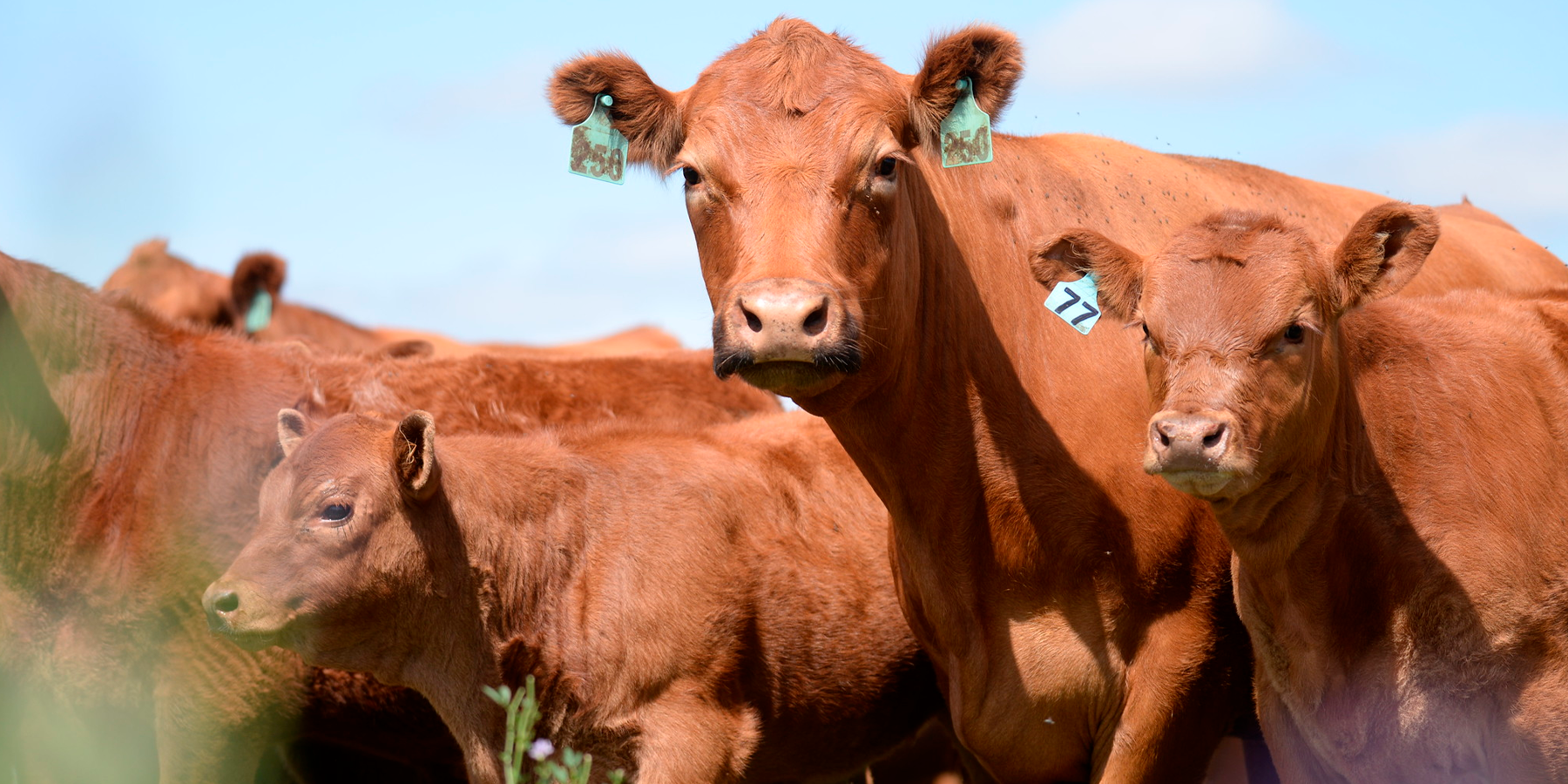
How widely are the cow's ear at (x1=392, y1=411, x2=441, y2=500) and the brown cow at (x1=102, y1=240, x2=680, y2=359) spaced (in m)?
5.26

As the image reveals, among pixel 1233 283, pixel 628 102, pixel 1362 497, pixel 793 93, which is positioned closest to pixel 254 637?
pixel 628 102

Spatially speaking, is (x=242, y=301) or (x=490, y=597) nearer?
(x=490, y=597)

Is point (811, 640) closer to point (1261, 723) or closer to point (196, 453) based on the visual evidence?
point (1261, 723)

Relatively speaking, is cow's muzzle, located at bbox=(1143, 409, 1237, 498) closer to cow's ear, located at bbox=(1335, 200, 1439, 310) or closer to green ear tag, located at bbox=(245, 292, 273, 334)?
cow's ear, located at bbox=(1335, 200, 1439, 310)

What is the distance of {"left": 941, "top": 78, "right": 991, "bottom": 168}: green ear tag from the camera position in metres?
5.18

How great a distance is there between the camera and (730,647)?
604 cm

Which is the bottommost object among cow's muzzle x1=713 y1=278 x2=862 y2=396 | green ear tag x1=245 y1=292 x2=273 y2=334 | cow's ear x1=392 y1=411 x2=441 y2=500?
cow's ear x1=392 y1=411 x2=441 y2=500

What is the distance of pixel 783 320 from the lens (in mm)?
4324

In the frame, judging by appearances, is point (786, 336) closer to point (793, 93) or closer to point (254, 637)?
point (793, 93)

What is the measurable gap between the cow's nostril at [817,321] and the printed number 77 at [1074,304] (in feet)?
3.74

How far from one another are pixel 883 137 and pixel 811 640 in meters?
2.44

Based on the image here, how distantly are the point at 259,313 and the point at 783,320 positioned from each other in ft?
33.1

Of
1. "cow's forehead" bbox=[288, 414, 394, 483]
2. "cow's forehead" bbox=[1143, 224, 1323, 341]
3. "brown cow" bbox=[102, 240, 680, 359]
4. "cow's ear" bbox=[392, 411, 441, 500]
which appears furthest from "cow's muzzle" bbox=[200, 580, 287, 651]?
"brown cow" bbox=[102, 240, 680, 359]

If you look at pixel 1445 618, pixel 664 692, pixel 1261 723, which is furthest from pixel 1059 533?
pixel 664 692
